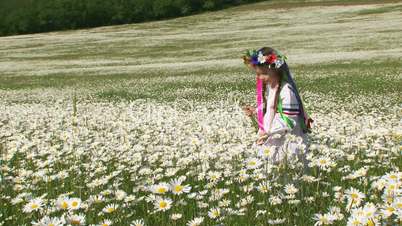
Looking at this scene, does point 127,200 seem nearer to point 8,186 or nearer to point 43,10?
point 8,186

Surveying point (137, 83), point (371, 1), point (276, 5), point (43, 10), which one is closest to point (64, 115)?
point (137, 83)

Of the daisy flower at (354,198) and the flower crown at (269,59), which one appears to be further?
the flower crown at (269,59)

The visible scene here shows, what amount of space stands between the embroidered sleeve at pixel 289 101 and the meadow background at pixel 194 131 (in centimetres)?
51

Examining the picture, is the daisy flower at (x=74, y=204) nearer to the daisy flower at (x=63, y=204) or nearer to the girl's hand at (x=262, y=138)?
the daisy flower at (x=63, y=204)

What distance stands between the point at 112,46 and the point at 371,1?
1872 inches

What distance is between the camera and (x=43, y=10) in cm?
10575

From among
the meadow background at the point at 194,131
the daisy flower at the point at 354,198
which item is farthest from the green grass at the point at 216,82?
the daisy flower at the point at 354,198

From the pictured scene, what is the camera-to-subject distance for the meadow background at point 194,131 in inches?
165

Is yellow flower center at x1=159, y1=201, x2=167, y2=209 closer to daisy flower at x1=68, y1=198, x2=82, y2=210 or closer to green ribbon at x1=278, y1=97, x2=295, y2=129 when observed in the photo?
daisy flower at x1=68, y1=198, x2=82, y2=210

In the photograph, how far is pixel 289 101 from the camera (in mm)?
6957

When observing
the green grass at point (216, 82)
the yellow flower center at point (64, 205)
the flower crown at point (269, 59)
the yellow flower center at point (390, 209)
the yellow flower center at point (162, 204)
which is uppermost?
the flower crown at point (269, 59)

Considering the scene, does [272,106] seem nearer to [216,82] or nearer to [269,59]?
[269,59]

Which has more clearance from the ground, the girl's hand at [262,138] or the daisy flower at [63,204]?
the daisy flower at [63,204]

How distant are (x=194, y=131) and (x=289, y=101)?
2.85 m
